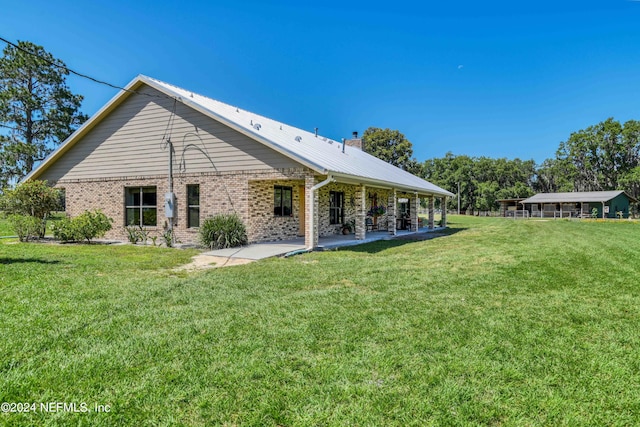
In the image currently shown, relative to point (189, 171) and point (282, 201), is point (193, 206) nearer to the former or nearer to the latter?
point (189, 171)

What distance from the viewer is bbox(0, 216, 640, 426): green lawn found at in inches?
96.3

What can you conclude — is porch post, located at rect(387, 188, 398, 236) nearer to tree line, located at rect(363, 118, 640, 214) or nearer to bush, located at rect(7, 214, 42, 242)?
bush, located at rect(7, 214, 42, 242)

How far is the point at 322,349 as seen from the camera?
11.1ft

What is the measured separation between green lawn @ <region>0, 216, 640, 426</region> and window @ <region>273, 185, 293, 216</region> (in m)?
7.02

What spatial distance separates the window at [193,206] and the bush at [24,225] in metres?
5.46

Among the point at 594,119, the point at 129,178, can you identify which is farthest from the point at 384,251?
the point at 594,119

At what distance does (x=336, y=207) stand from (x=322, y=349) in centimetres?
1348

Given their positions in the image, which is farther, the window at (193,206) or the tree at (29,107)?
the tree at (29,107)

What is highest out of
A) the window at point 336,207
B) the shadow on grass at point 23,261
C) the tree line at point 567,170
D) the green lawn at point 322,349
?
the tree line at point 567,170

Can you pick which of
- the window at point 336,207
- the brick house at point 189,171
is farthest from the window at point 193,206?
the window at point 336,207

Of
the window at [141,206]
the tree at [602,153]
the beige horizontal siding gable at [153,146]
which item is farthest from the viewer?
the tree at [602,153]

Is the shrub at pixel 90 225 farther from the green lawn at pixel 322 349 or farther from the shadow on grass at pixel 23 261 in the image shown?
the green lawn at pixel 322 349

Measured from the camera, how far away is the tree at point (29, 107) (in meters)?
27.9

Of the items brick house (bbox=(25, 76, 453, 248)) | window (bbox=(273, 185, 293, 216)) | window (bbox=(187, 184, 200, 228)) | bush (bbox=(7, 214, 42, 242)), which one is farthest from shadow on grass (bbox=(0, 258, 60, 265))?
window (bbox=(273, 185, 293, 216))
